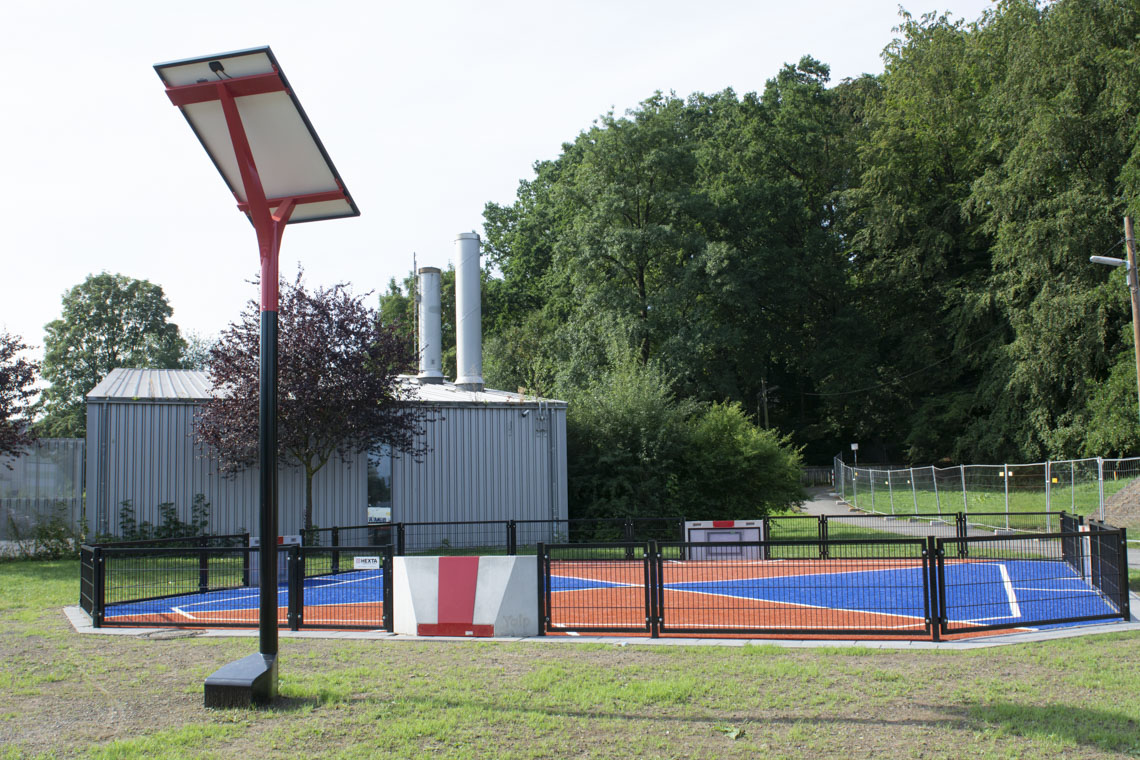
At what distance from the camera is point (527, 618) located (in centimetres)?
1047

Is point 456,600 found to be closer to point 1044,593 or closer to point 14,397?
point 1044,593

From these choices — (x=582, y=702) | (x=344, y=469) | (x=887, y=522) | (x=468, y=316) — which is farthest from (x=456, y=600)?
(x=887, y=522)

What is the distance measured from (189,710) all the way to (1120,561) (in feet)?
33.4

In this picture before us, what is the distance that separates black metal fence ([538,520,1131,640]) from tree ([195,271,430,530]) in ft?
30.1

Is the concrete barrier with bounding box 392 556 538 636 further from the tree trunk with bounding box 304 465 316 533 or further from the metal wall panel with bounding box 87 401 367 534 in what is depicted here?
the metal wall panel with bounding box 87 401 367 534

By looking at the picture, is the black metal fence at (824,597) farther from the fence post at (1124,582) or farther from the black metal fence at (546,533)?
the black metal fence at (546,533)

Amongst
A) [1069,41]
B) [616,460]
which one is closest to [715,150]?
[1069,41]

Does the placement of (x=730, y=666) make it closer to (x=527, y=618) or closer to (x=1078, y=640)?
(x=527, y=618)

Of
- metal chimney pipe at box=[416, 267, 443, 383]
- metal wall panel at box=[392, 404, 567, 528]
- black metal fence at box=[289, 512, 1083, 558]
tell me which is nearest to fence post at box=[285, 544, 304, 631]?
black metal fence at box=[289, 512, 1083, 558]

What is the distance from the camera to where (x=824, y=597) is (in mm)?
12664

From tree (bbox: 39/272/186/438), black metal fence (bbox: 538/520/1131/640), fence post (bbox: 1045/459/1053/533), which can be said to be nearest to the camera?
black metal fence (bbox: 538/520/1131/640)

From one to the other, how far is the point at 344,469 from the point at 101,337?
5411cm

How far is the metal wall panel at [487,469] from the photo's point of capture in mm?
24281

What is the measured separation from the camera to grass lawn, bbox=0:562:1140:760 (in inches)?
232
